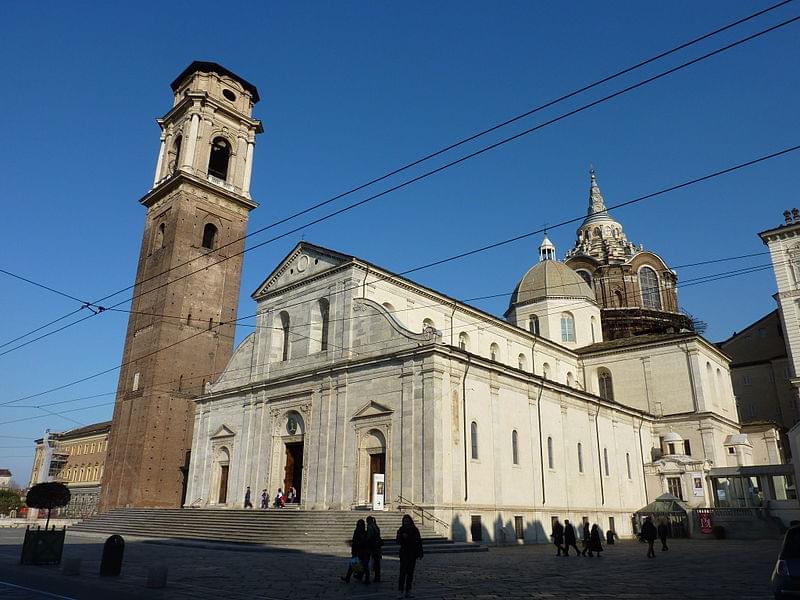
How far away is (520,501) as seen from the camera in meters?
29.8

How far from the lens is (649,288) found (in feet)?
194

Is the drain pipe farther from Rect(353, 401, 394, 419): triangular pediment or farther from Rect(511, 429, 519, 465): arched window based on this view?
Rect(511, 429, 519, 465): arched window

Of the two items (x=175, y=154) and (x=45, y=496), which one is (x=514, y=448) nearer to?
(x=45, y=496)

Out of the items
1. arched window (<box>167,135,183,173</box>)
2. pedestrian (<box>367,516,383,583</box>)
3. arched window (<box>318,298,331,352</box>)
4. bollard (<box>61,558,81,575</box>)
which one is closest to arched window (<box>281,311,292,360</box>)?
arched window (<box>318,298,331,352</box>)

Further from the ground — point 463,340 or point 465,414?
point 463,340

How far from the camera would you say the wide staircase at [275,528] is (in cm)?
2309

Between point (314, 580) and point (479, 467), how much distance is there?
15.3 metres

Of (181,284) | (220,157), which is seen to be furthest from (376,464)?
(220,157)

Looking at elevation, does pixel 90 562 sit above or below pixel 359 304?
below

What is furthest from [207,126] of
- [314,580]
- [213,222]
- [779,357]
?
[779,357]

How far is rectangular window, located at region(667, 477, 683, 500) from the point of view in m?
39.9

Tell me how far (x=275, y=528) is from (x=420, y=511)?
5.92m

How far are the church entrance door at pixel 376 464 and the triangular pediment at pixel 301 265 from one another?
33.3 feet

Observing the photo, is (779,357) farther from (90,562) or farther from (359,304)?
(90,562)
